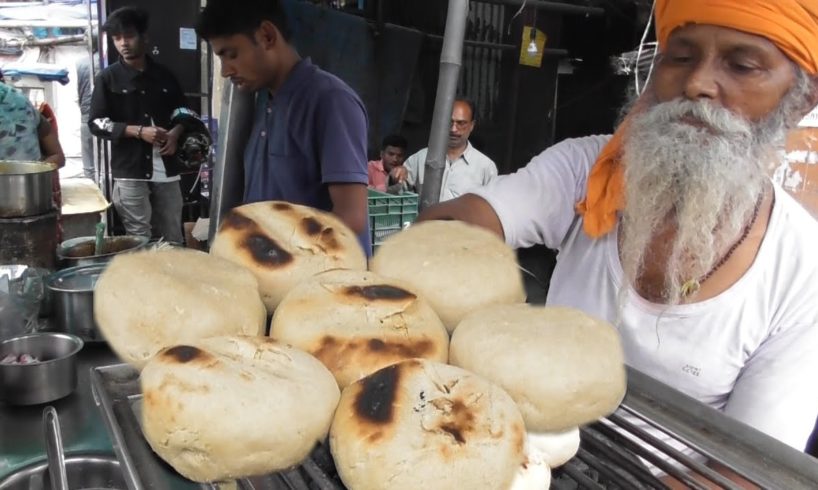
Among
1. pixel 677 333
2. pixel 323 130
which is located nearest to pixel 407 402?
pixel 677 333

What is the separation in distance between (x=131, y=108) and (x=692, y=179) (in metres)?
4.73

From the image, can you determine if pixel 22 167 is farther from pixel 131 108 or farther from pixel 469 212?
pixel 131 108

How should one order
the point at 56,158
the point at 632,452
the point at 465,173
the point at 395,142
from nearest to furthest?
the point at 632,452, the point at 56,158, the point at 465,173, the point at 395,142

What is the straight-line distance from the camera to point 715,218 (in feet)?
4.33

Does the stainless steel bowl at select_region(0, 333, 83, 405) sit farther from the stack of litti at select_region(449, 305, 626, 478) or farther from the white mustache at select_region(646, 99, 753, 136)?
the white mustache at select_region(646, 99, 753, 136)

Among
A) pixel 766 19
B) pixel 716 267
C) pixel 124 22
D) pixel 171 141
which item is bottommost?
pixel 171 141

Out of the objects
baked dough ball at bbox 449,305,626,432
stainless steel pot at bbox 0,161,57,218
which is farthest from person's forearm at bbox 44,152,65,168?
baked dough ball at bbox 449,305,626,432

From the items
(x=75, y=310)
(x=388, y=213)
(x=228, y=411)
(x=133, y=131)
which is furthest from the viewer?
(x=133, y=131)

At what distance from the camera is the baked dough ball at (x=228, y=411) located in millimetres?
579

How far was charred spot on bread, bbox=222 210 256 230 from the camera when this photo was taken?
89 cm

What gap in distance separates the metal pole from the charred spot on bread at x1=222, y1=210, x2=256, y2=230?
1225mm

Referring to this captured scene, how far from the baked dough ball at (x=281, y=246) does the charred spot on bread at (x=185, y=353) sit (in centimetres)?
21

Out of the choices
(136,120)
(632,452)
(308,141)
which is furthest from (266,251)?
(136,120)

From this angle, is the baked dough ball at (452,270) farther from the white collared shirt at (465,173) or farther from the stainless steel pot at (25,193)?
the white collared shirt at (465,173)
